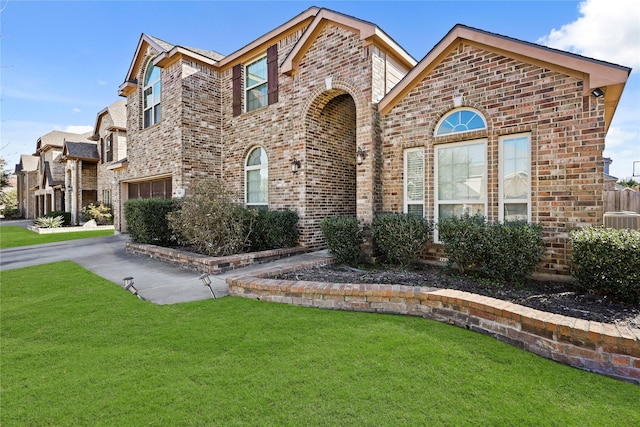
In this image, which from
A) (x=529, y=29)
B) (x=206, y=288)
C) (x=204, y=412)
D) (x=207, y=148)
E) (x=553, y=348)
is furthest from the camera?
(x=207, y=148)

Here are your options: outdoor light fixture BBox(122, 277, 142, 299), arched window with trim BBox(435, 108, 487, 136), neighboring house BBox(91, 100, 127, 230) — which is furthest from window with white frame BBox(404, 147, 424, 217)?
neighboring house BBox(91, 100, 127, 230)

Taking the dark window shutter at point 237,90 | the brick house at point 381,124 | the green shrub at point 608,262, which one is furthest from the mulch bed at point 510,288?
the dark window shutter at point 237,90

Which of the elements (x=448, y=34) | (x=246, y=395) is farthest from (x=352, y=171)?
(x=246, y=395)

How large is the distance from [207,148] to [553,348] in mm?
11609

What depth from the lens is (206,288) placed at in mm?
6027

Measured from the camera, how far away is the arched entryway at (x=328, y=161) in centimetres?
920

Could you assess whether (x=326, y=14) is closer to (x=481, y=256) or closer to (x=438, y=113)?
(x=438, y=113)

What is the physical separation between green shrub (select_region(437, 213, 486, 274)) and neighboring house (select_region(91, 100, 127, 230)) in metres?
19.5

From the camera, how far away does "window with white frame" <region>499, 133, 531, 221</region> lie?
5.96m

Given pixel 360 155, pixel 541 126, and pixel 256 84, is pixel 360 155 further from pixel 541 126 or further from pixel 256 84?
pixel 256 84

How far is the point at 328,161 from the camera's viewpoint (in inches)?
385

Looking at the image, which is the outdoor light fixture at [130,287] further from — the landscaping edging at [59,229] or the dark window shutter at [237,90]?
the landscaping edging at [59,229]

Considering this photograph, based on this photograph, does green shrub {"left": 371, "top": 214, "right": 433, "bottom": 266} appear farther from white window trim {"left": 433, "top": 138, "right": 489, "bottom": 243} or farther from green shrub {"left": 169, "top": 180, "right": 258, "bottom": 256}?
green shrub {"left": 169, "top": 180, "right": 258, "bottom": 256}

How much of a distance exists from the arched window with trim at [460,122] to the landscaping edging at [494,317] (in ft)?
13.0
